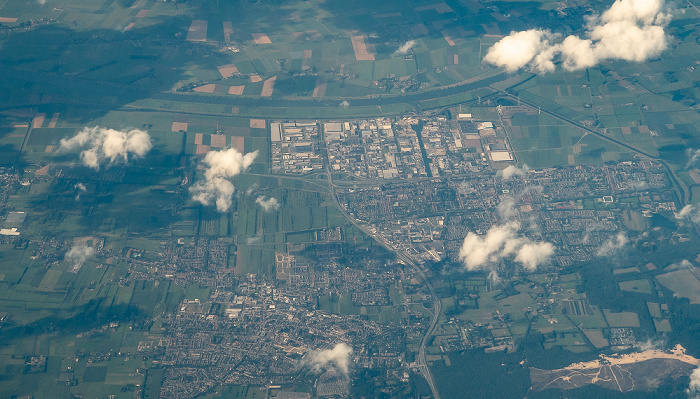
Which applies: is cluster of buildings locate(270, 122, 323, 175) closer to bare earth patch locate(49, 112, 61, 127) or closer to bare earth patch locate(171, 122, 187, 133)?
bare earth patch locate(171, 122, 187, 133)

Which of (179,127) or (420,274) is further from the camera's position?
(179,127)

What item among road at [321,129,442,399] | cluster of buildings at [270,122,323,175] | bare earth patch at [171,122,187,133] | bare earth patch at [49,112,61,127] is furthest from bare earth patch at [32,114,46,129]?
road at [321,129,442,399]

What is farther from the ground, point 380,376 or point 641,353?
point 641,353

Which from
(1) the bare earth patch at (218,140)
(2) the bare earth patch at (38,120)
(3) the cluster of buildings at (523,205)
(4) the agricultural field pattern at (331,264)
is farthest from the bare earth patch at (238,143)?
(2) the bare earth patch at (38,120)

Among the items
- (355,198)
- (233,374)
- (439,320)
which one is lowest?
(233,374)

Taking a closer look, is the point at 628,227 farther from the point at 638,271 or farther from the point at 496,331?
the point at 496,331

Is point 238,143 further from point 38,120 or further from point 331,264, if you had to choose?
point 38,120

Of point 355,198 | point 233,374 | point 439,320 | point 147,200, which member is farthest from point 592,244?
point 147,200

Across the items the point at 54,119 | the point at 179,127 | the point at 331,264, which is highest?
the point at 179,127

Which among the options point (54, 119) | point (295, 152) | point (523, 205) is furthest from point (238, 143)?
point (523, 205)

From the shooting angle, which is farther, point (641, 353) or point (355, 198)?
point (355, 198)

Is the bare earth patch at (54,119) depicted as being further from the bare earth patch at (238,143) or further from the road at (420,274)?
the road at (420,274)
